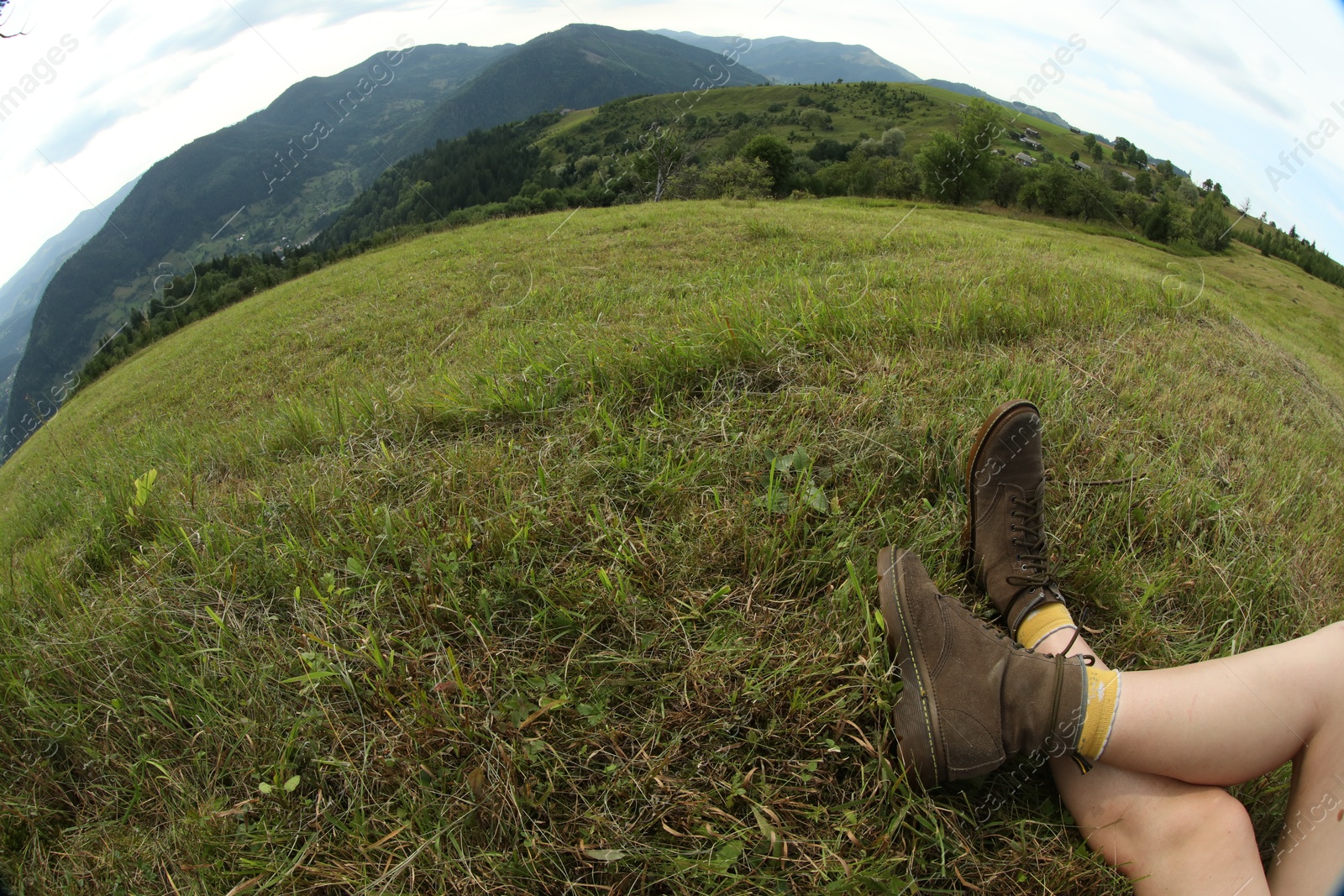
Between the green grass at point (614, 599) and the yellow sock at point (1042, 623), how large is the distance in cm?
16

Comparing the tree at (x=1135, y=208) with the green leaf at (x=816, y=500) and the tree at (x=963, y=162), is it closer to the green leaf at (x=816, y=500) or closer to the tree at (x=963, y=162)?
the tree at (x=963, y=162)

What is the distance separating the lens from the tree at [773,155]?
32.7 meters

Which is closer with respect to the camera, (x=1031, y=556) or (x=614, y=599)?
(x=614, y=599)

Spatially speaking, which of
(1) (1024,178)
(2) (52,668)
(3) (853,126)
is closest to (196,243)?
(3) (853,126)

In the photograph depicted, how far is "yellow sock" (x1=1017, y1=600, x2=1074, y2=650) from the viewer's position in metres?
1.60

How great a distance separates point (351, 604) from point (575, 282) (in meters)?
6.13

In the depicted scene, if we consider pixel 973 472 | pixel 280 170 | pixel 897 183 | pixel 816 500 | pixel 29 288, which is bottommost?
pixel 973 472

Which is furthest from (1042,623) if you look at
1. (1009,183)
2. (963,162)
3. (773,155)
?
(1009,183)

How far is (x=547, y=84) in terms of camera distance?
131 metres

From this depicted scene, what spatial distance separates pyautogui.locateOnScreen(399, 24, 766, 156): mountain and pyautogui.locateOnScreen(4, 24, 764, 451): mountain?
39cm

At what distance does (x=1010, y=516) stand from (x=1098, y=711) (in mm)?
583

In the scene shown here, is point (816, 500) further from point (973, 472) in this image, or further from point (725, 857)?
point (725, 857)

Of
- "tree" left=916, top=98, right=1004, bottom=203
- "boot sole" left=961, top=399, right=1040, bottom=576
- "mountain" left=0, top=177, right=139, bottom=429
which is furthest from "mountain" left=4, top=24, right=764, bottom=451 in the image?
"boot sole" left=961, top=399, right=1040, bottom=576

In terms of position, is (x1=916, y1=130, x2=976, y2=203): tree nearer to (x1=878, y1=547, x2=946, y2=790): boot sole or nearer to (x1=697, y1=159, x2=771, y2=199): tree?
(x1=697, y1=159, x2=771, y2=199): tree
